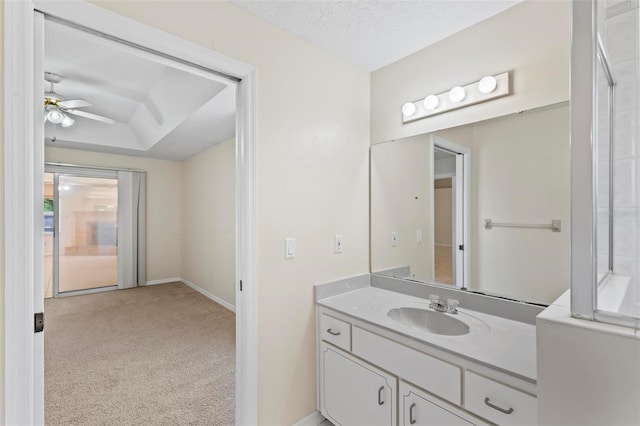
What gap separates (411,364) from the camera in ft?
4.42

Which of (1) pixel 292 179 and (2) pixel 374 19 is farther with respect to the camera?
(1) pixel 292 179

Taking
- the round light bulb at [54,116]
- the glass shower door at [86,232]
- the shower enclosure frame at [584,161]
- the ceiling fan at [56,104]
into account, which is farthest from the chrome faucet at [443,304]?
the glass shower door at [86,232]

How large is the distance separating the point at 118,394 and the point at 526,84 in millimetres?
3292

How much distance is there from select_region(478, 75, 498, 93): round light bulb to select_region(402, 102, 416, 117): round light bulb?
0.41 meters

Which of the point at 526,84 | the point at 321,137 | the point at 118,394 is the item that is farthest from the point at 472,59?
the point at 118,394

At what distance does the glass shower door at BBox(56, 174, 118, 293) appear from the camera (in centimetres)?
471

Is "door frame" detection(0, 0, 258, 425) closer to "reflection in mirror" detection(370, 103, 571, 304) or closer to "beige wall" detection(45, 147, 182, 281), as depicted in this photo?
"reflection in mirror" detection(370, 103, 571, 304)

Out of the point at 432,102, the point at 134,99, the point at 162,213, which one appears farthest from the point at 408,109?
the point at 162,213

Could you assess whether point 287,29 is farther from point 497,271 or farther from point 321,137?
point 497,271

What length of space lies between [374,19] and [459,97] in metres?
0.66

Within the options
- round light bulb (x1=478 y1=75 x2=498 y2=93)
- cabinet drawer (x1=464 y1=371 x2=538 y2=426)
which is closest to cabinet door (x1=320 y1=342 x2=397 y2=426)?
cabinet drawer (x1=464 y1=371 x2=538 y2=426)

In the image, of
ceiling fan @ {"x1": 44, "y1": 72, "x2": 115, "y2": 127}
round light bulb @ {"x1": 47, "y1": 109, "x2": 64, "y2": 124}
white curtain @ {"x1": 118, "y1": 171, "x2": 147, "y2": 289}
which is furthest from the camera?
white curtain @ {"x1": 118, "y1": 171, "x2": 147, "y2": 289}

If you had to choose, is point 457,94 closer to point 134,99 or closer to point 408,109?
point 408,109

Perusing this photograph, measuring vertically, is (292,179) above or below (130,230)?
above
